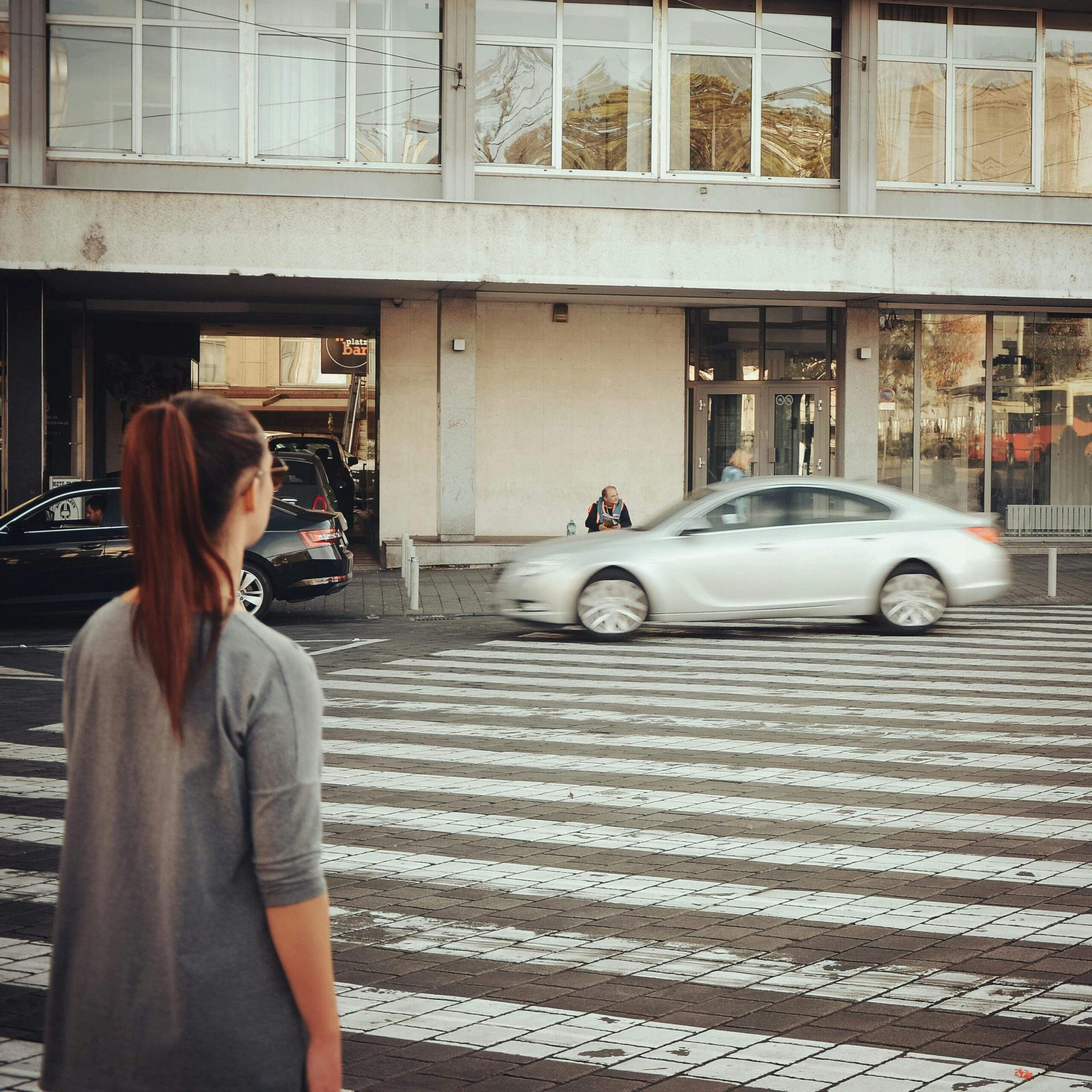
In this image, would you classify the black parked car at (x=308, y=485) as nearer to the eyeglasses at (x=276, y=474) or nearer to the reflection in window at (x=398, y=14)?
the reflection in window at (x=398, y=14)

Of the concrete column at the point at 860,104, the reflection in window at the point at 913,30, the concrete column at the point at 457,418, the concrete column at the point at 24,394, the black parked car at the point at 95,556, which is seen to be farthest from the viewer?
the reflection in window at the point at 913,30

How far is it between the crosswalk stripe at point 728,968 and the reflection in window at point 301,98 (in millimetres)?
18580

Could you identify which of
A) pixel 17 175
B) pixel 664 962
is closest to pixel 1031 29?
pixel 17 175

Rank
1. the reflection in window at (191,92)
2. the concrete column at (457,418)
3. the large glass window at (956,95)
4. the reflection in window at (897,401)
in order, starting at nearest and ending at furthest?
the reflection in window at (191,92) → the concrete column at (457,418) → the large glass window at (956,95) → the reflection in window at (897,401)

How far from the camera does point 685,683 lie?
11562 millimetres

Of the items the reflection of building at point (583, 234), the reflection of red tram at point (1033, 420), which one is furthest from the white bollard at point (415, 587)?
the reflection of red tram at point (1033, 420)

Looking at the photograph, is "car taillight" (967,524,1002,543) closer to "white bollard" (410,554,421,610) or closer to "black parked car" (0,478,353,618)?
"white bollard" (410,554,421,610)

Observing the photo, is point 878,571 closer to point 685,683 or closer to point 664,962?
point 685,683

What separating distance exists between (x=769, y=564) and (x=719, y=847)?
305 inches

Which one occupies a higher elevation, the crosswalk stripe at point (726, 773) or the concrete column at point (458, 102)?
the concrete column at point (458, 102)

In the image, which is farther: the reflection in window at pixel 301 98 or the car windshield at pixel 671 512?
the reflection in window at pixel 301 98

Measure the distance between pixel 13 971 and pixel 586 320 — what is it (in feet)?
66.9

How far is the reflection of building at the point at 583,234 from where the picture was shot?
21312 mm

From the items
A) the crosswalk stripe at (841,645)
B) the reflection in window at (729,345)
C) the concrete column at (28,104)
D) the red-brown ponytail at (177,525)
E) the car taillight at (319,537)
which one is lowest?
the crosswalk stripe at (841,645)
